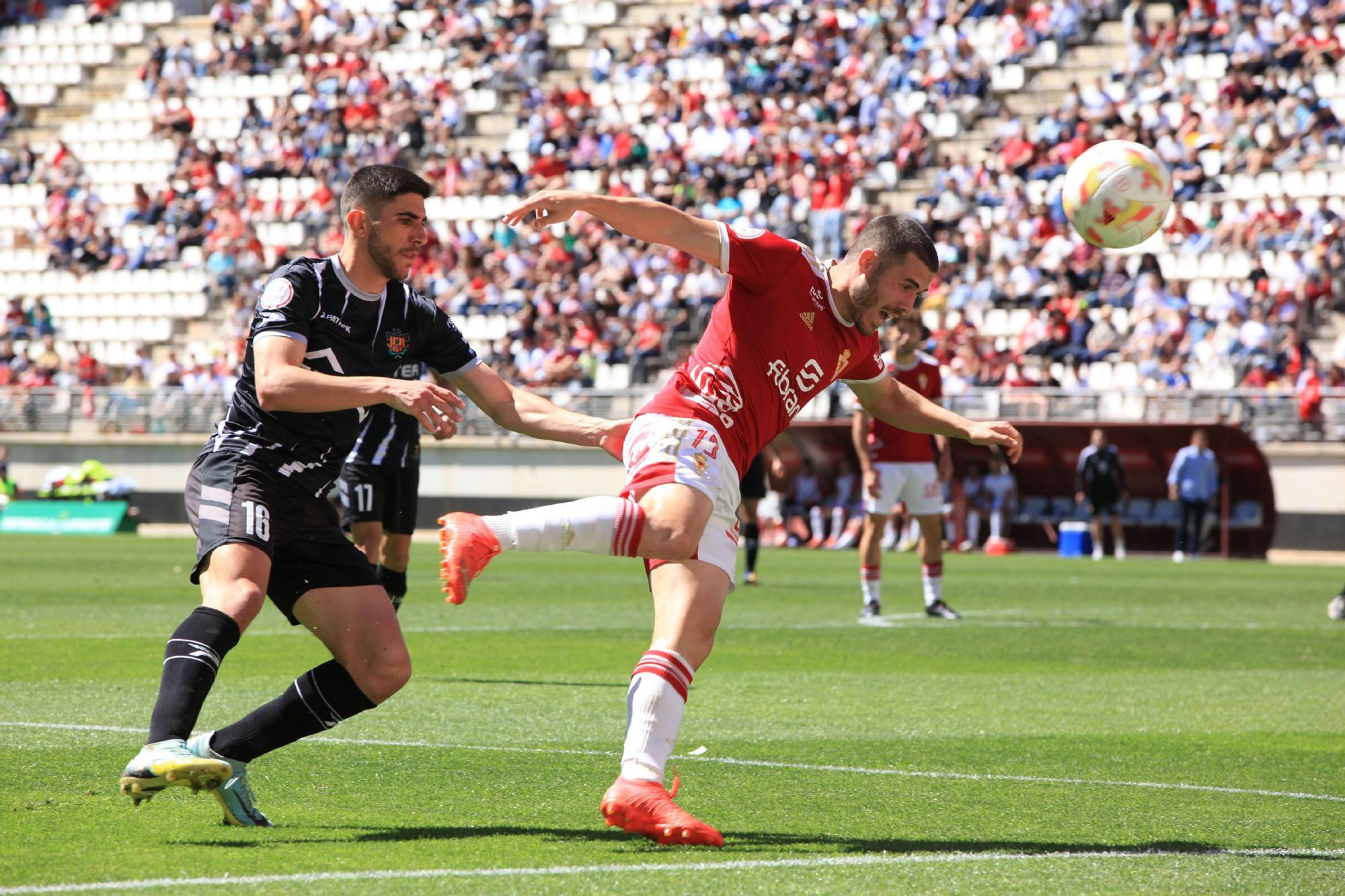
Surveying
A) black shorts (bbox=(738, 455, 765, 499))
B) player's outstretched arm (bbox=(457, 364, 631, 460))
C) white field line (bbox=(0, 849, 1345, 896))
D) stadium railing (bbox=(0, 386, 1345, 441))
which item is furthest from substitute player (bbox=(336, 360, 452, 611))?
stadium railing (bbox=(0, 386, 1345, 441))

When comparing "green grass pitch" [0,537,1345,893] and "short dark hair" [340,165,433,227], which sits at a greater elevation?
"short dark hair" [340,165,433,227]

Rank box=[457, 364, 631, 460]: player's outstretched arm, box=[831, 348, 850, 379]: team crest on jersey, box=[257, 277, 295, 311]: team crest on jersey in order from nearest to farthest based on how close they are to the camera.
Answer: box=[257, 277, 295, 311]: team crest on jersey → box=[457, 364, 631, 460]: player's outstretched arm → box=[831, 348, 850, 379]: team crest on jersey

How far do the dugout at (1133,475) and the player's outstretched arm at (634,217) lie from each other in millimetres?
22059

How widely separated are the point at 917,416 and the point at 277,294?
2484mm

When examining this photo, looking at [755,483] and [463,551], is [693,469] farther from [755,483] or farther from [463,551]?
[755,483]

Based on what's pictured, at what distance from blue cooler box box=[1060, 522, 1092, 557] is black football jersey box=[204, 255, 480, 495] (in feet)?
76.2

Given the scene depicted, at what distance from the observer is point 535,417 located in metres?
6.23

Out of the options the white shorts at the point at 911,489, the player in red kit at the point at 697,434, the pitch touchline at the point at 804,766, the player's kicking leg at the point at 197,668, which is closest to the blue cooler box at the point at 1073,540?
the white shorts at the point at 911,489

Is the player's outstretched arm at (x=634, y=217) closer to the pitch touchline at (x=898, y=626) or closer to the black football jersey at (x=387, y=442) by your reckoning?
the black football jersey at (x=387, y=442)

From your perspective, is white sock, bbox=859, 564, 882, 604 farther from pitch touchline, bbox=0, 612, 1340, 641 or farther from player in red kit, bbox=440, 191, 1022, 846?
player in red kit, bbox=440, 191, 1022, 846

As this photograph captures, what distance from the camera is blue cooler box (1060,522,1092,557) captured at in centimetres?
2819

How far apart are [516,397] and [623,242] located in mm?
30102

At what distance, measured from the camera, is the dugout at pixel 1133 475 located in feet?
88.2

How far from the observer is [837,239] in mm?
32625
